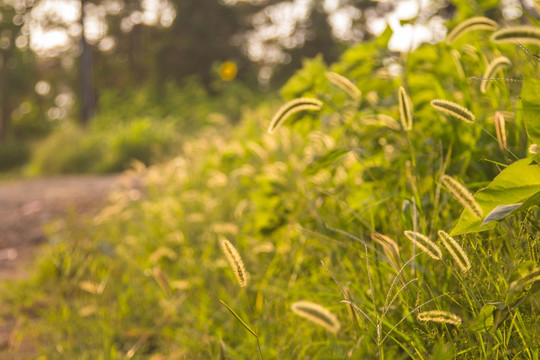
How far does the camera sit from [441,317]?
766 millimetres

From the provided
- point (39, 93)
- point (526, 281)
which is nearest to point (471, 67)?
point (526, 281)

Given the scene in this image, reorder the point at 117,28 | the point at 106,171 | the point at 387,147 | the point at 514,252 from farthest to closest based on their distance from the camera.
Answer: the point at 117,28
the point at 106,171
the point at 387,147
the point at 514,252

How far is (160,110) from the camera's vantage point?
48.0 feet

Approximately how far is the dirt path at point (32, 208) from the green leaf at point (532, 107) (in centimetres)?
318

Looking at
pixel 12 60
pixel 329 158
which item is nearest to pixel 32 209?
pixel 329 158

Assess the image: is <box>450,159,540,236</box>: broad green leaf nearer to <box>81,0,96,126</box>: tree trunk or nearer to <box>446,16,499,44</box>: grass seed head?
<box>446,16,499,44</box>: grass seed head

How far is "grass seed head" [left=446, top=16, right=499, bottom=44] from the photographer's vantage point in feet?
3.67

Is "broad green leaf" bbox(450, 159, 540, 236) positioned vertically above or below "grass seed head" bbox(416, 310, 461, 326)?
above

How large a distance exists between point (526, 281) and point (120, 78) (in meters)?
18.7

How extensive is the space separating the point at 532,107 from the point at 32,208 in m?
5.36

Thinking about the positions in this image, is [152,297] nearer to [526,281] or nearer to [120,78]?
[526,281]

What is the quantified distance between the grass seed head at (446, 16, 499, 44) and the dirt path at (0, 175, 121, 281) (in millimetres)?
3024

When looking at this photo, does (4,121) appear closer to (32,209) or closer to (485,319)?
(32,209)

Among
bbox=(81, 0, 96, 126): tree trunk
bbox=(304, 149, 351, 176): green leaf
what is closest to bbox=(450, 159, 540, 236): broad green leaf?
bbox=(304, 149, 351, 176): green leaf
